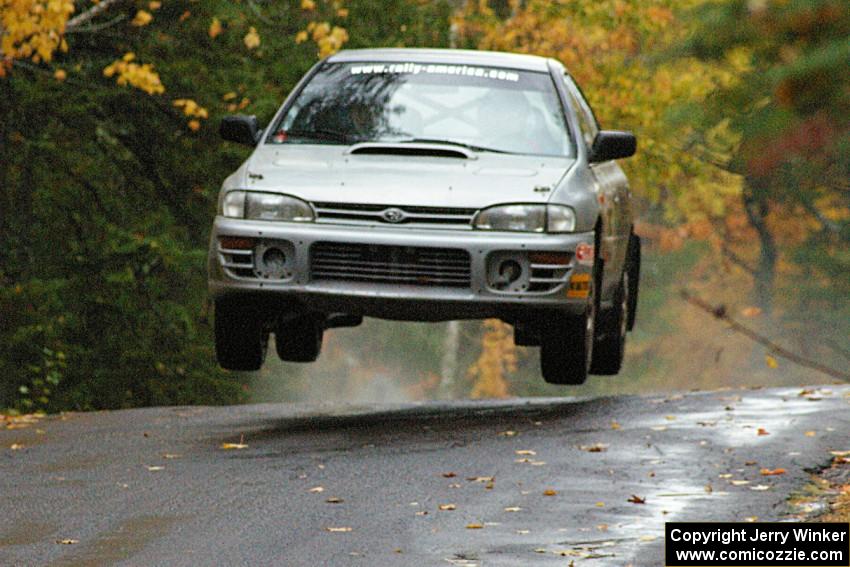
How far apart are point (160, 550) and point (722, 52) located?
177 inches

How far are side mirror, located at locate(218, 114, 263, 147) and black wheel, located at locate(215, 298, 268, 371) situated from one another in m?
1.09

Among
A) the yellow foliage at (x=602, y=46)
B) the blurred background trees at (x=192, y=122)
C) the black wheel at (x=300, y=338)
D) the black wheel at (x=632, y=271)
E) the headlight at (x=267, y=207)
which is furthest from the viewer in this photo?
the yellow foliage at (x=602, y=46)

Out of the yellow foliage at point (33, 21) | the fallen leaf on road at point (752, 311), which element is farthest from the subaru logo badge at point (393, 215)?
the yellow foliage at point (33, 21)

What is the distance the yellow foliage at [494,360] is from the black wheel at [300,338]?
31.6 metres

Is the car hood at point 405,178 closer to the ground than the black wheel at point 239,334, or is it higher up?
higher up

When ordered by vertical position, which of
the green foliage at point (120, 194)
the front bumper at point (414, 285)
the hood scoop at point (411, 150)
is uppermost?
the hood scoop at point (411, 150)

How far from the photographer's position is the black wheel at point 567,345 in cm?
1021

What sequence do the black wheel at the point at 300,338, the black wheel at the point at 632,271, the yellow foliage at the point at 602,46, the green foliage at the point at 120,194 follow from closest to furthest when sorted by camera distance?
the black wheel at the point at 300,338 < the black wheel at the point at 632,271 < the green foliage at the point at 120,194 < the yellow foliage at the point at 602,46

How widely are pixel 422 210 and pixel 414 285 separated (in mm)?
408

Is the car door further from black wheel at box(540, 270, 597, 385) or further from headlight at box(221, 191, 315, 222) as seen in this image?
headlight at box(221, 191, 315, 222)

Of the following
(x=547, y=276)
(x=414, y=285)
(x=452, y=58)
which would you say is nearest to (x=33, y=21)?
(x=452, y=58)

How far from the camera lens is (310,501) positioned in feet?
25.7

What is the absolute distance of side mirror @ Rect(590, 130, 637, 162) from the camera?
1062 cm

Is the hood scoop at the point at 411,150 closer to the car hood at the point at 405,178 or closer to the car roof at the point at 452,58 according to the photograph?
the car hood at the point at 405,178
